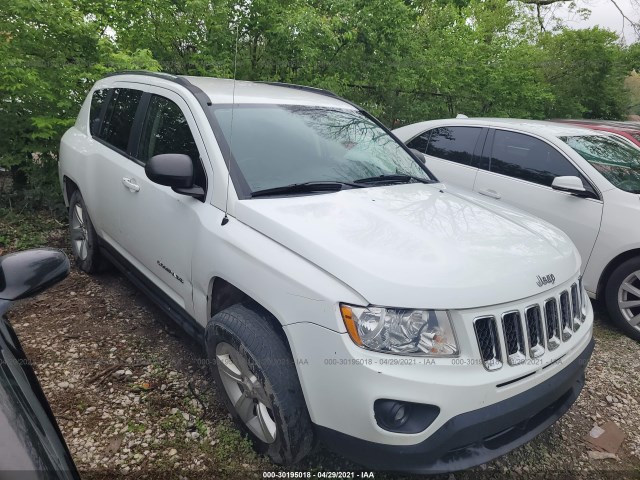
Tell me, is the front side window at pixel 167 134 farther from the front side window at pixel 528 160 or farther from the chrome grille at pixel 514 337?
the front side window at pixel 528 160

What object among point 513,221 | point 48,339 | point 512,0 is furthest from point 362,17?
point 512,0

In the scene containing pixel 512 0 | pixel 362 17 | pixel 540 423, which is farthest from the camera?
pixel 512 0

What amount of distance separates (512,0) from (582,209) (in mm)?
9271

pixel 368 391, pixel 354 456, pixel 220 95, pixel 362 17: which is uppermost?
pixel 362 17

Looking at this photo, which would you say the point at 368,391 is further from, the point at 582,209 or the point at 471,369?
the point at 582,209

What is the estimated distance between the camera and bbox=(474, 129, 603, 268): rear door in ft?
13.0

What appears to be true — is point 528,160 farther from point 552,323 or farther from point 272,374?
point 272,374

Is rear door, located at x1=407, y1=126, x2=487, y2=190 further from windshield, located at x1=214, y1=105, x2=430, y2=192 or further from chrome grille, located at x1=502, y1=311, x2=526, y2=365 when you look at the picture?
chrome grille, located at x1=502, y1=311, x2=526, y2=365

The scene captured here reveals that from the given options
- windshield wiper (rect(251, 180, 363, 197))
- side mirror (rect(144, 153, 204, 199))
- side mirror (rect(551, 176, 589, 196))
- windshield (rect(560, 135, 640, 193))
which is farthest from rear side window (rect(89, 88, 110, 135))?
windshield (rect(560, 135, 640, 193))

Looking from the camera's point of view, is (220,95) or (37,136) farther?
(37,136)

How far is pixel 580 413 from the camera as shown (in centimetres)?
290

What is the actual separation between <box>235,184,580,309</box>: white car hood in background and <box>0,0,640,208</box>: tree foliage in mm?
3434

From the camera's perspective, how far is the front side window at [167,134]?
272 cm

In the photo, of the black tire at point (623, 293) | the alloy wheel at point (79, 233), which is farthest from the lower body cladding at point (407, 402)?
the alloy wheel at point (79, 233)
